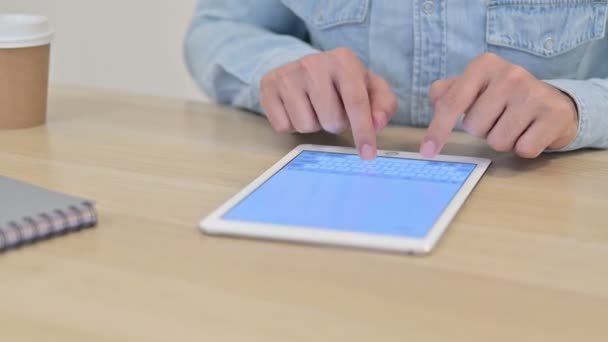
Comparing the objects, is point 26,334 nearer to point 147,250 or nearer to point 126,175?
point 147,250

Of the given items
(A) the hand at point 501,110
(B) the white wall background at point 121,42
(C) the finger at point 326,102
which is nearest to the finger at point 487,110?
(A) the hand at point 501,110

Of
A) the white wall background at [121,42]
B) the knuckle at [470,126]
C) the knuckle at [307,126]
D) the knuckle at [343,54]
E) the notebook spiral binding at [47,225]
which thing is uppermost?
the knuckle at [343,54]

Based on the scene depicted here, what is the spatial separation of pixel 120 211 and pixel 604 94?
50cm

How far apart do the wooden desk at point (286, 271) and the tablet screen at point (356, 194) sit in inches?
1.0

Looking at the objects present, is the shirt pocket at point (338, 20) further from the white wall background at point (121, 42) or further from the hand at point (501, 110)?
the white wall background at point (121, 42)

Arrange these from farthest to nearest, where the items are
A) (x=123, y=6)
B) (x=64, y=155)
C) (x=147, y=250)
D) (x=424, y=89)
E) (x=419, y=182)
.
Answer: (x=123, y=6)
(x=424, y=89)
(x=64, y=155)
(x=419, y=182)
(x=147, y=250)

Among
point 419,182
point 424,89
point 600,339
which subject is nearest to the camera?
point 600,339

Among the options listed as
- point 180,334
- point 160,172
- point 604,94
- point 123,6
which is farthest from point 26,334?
point 123,6

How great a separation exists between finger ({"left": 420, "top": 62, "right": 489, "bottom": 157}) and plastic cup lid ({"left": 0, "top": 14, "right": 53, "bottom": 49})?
0.45m

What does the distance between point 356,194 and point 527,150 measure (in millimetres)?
189

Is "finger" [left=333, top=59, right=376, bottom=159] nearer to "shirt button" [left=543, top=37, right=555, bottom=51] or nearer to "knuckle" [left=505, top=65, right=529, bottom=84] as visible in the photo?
"knuckle" [left=505, top=65, right=529, bottom=84]

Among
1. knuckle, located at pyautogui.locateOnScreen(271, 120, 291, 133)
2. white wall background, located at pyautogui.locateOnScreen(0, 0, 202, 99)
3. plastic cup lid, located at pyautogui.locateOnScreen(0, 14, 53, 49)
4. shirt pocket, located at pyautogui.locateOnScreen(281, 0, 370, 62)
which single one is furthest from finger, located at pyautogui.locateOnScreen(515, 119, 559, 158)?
white wall background, located at pyautogui.locateOnScreen(0, 0, 202, 99)

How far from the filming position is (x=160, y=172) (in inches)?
30.7

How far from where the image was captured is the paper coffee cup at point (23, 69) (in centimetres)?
92
